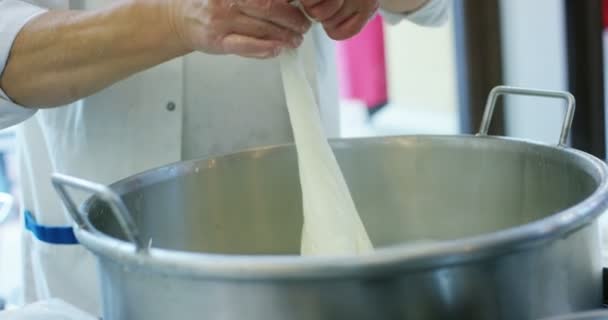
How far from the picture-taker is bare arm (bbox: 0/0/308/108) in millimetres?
614

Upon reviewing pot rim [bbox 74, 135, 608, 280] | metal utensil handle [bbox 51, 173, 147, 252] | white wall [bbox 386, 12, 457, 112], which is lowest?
white wall [bbox 386, 12, 457, 112]

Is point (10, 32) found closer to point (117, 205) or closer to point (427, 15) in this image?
point (117, 205)

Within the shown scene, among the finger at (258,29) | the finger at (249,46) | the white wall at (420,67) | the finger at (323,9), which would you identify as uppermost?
the finger at (323,9)

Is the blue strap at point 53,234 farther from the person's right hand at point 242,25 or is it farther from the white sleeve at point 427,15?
the white sleeve at point 427,15

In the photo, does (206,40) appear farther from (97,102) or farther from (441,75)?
(441,75)

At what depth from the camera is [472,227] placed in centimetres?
71

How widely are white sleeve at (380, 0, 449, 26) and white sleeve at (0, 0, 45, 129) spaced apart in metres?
0.38

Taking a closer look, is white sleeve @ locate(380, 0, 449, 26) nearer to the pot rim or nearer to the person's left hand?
the person's left hand

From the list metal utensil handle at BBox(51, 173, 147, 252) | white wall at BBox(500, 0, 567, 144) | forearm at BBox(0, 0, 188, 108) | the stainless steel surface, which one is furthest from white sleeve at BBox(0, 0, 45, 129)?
white wall at BBox(500, 0, 567, 144)

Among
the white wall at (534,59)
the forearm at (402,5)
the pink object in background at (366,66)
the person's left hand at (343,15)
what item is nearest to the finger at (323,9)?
the person's left hand at (343,15)

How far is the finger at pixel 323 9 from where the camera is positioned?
0.63 metres

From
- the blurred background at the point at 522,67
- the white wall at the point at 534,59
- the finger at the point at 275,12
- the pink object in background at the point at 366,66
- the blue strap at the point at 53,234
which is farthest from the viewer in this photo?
the pink object in background at the point at 366,66

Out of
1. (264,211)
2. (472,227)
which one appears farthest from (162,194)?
(472,227)

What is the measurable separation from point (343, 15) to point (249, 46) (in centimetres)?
9
